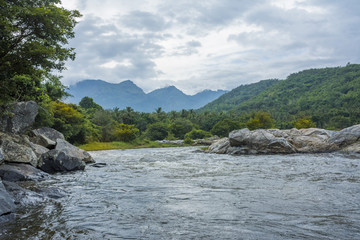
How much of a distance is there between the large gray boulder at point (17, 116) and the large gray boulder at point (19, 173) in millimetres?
6013

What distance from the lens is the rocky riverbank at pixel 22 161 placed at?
8.27 meters

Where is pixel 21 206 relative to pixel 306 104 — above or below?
below

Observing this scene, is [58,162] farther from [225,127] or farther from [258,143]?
[225,127]

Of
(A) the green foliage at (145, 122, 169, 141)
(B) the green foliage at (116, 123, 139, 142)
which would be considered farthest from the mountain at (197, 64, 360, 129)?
(B) the green foliage at (116, 123, 139, 142)

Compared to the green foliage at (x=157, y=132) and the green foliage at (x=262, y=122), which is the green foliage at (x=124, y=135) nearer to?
the green foliage at (x=157, y=132)

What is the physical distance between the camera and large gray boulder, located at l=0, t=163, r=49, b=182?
12.3 m

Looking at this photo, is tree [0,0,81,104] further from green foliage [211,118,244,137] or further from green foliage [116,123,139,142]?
green foliage [211,118,244,137]

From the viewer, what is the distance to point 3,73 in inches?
617

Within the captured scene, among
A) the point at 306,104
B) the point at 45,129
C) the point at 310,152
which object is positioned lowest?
the point at 310,152

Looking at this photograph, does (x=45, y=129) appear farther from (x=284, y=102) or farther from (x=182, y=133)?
(x=284, y=102)

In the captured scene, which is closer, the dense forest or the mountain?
the dense forest

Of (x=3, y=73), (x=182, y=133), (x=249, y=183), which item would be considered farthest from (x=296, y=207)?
(x=182, y=133)

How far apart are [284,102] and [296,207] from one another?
561ft

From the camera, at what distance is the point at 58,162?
17.0 metres
